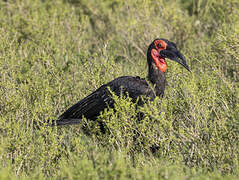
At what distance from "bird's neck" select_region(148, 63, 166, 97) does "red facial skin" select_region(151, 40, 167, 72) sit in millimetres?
48

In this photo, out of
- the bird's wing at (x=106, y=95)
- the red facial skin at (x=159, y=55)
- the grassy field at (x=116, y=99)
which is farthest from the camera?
the red facial skin at (x=159, y=55)

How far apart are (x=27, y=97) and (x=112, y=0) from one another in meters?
4.14

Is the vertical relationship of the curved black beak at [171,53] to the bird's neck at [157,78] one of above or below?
above

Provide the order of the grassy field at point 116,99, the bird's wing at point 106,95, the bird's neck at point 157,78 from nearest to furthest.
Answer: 1. the grassy field at point 116,99
2. the bird's wing at point 106,95
3. the bird's neck at point 157,78

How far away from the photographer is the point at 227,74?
5723 mm

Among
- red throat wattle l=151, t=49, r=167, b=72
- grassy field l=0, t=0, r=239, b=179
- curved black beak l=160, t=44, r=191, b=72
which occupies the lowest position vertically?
grassy field l=0, t=0, r=239, b=179

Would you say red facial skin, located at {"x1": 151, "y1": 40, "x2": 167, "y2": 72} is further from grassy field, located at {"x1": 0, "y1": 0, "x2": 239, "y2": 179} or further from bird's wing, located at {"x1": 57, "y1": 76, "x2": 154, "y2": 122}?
bird's wing, located at {"x1": 57, "y1": 76, "x2": 154, "y2": 122}

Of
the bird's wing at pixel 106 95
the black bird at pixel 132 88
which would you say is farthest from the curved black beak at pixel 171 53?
the bird's wing at pixel 106 95

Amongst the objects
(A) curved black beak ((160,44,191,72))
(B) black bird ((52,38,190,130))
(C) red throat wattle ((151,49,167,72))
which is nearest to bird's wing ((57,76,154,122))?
(B) black bird ((52,38,190,130))

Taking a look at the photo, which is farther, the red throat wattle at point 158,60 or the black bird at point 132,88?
the red throat wattle at point 158,60

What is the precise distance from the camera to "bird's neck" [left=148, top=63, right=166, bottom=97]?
466cm

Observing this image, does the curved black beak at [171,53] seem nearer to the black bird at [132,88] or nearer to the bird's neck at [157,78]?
A: the black bird at [132,88]

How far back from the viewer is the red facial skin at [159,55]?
477 centimetres

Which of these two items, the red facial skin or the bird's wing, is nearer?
the bird's wing
